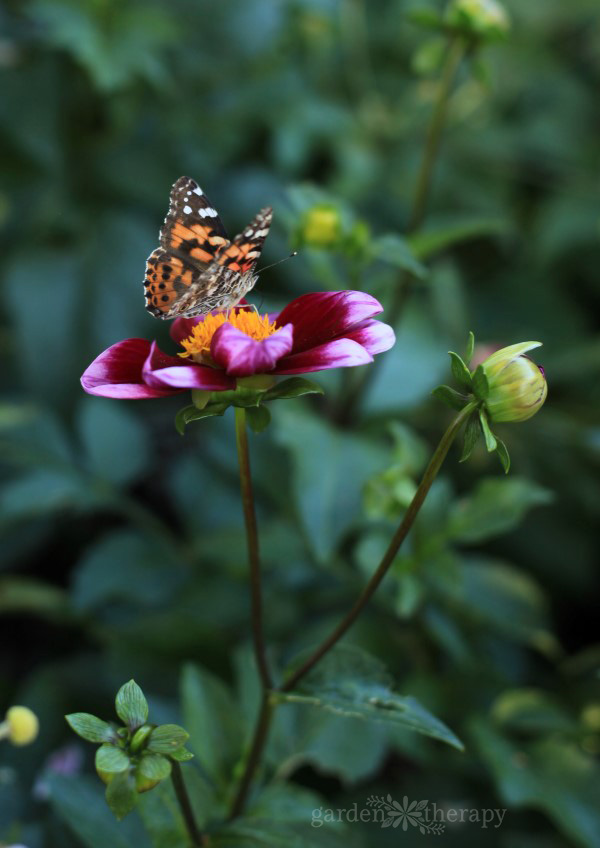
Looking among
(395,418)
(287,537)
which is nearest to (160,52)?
(395,418)

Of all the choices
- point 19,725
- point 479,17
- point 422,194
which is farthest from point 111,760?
point 479,17

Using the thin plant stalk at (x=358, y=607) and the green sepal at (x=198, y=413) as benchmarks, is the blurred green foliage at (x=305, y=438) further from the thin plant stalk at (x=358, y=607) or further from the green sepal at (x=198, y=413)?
the green sepal at (x=198, y=413)

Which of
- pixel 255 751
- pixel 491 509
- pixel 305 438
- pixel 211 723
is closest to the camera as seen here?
pixel 255 751

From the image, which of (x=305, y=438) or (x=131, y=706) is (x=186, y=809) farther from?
(x=305, y=438)

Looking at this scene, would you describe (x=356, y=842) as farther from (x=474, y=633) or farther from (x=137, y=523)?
(x=137, y=523)

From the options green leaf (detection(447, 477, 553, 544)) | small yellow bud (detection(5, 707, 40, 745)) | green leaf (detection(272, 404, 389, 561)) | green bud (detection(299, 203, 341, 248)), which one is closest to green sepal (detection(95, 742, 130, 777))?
small yellow bud (detection(5, 707, 40, 745))

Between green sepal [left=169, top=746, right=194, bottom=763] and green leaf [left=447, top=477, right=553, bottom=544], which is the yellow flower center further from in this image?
green leaf [left=447, top=477, right=553, bottom=544]
